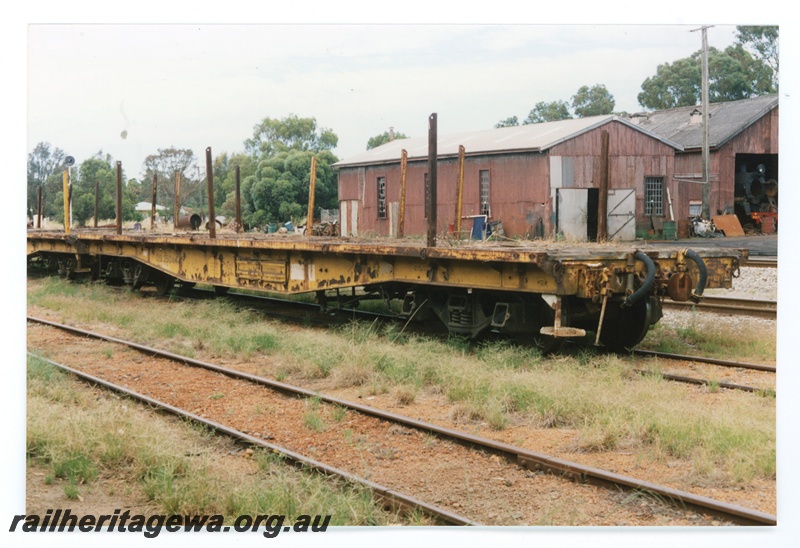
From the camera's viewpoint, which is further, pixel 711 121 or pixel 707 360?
pixel 711 121

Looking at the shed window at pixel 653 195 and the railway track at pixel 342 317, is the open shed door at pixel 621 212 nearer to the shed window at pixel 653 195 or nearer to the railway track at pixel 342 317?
the shed window at pixel 653 195

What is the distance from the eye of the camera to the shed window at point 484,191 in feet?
77.1

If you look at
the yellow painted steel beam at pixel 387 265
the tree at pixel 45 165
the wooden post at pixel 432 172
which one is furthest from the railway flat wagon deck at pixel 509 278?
the tree at pixel 45 165

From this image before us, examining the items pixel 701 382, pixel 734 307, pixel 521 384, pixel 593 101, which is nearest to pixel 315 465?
pixel 521 384

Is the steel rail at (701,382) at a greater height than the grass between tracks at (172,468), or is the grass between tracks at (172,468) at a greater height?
the steel rail at (701,382)

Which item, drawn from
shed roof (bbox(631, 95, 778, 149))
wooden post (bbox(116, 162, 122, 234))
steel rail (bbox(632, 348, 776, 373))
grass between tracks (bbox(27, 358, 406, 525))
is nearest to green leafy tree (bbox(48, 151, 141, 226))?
wooden post (bbox(116, 162, 122, 234))

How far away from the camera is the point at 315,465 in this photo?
5.96 meters

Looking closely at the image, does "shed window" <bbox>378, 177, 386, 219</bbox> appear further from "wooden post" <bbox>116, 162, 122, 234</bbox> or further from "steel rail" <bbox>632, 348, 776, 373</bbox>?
"steel rail" <bbox>632, 348, 776, 373</bbox>

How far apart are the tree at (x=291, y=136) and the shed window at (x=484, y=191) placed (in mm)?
11664

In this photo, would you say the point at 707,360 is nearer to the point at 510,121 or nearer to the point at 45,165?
the point at 45,165

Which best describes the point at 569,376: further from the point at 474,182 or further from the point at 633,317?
the point at 474,182

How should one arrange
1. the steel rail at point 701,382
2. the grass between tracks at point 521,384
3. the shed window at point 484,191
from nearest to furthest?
the grass between tracks at point 521,384 < the steel rail at point 701,382 < the shed window at point 484,191

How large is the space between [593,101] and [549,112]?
27.9 ft

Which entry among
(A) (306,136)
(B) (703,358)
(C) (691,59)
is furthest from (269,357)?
(A) (306,136)
